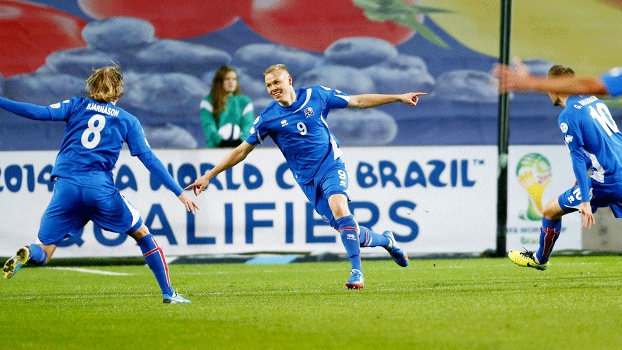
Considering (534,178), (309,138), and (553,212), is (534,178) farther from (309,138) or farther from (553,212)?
(309,138)

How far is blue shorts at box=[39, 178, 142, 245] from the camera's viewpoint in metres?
7.45

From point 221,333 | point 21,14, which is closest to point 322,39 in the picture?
point 21,14

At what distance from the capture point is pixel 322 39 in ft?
44.1

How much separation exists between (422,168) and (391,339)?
268 inches

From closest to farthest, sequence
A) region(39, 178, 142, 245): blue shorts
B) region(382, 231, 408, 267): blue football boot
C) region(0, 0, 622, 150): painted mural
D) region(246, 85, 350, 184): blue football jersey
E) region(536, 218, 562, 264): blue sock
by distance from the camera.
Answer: region(39, 178, 142, 245): blue shorts < region(246, 85, 350, 184): blue football jersey < region(536, 218, 562, 264): blue sock < region(382, 231, 408, 267): blue football boot < region(0, 0, 622, 150): painted mural

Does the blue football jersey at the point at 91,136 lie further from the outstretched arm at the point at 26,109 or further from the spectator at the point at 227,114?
the spectator at the point at 227,114

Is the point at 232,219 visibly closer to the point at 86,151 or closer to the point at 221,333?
the point at 86,151

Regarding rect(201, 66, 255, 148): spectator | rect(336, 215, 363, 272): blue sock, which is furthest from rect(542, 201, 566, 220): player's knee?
rect(201, 66, 255, 148): spectator

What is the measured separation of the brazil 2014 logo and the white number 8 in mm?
6208

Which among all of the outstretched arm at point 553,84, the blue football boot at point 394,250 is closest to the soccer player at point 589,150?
the blue football boot at point 394,250

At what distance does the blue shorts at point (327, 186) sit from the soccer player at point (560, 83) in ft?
11.8

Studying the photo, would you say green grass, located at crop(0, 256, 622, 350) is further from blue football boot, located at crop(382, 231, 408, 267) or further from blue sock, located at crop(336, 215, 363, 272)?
blue sock, located at crop(336, 215, 363, 272)

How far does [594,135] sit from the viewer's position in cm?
830

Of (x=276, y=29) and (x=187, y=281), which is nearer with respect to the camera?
(x=187, y=281)
